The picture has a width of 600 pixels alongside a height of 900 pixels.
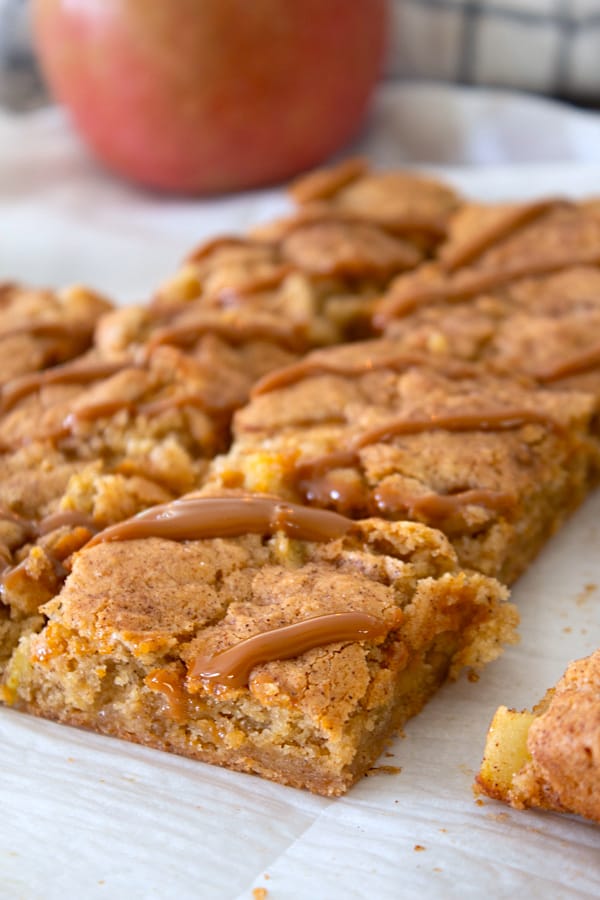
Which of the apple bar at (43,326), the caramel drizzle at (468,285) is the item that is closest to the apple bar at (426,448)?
the caramel drizzle at (468,285)

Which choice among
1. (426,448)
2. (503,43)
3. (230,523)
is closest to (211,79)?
(503,43)

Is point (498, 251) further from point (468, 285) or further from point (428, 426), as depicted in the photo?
point (428, 426)

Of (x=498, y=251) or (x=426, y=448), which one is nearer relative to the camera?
(x=426, y=448)

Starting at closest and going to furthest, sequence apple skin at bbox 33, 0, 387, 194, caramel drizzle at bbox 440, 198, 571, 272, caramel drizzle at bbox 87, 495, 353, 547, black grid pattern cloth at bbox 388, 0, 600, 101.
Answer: caramel drizzle at bbox 87, 495, 353, 547, caramel drizzle at bbox 440, 198, 571, 272, apple skin at bbox 33, 0, 387, 194, black grid pattern cloth at bbox 388, 0, 600, 101

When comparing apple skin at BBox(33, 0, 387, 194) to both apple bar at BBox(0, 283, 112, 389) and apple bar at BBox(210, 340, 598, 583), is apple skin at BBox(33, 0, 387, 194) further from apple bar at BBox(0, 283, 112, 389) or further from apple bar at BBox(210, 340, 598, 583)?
apple bar at BBox(210, 340, 598, 583)

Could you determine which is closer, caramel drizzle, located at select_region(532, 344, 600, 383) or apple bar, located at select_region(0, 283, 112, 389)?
caramel drizzle, located at select_region(532, 344, 600, 383)

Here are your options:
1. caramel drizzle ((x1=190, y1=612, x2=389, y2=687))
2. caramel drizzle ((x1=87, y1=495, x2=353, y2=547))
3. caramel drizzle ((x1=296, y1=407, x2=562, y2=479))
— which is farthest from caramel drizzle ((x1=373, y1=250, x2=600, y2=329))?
caramel drizzle ((x1=190, y1=612, x2=389, y2=687))

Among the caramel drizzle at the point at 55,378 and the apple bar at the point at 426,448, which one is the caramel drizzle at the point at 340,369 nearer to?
the apple bar at the point at 426,448
